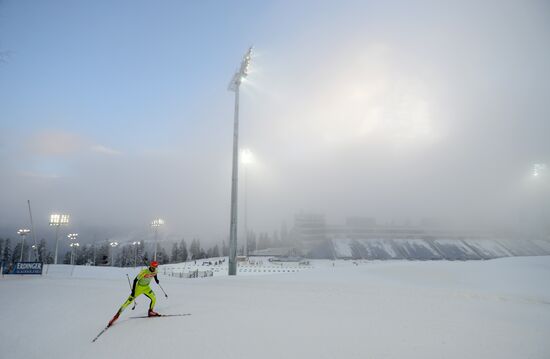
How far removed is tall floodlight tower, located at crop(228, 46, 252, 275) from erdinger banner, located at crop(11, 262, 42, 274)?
1971 cm

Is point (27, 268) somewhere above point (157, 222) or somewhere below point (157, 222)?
below

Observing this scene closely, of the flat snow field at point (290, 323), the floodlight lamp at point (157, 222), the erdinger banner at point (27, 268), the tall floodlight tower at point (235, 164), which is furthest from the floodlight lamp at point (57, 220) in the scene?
the tall floodlight tower at point (235, 164)

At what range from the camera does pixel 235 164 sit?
65.8 feet

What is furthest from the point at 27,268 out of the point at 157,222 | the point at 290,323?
the point at 290,323

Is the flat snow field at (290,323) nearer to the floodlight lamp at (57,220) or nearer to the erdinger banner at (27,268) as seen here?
the erdinger banner at (27,268)

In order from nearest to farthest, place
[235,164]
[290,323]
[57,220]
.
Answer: [290,323] < [235,164] < [57,220]

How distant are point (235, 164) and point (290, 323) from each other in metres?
13.9

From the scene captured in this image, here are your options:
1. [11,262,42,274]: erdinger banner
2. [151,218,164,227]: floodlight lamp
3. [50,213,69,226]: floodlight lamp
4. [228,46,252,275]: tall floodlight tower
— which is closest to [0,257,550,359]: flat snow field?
[228,46,252,275]: tall floodlight tower

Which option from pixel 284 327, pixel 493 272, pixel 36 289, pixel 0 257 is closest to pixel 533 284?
pixel 493 272

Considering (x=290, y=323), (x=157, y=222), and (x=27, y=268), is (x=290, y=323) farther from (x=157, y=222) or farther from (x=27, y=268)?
(x=157, y=222)

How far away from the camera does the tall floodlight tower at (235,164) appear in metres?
19.1

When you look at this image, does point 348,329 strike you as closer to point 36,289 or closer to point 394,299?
point 394,299

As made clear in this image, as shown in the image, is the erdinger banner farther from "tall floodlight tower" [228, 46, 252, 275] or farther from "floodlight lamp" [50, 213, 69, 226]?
"floodlight lamp" [50, 213, 69, 226]

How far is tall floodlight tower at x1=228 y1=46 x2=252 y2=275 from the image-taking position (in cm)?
1912
